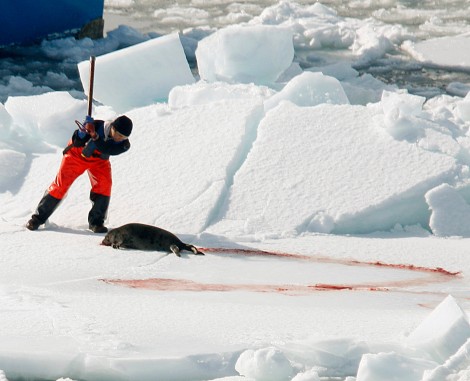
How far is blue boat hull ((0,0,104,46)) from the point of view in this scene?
1266 cm

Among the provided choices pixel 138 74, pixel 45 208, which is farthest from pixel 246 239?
pixel 138 74

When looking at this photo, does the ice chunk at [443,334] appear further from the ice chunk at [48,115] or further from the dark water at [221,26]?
the dark water at [221,26]

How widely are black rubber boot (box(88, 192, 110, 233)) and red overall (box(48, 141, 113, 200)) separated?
1.4 inches

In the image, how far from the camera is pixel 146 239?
19.7ft

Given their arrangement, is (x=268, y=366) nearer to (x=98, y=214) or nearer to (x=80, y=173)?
(x=98, y=214)

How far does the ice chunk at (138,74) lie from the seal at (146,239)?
2.62 metres

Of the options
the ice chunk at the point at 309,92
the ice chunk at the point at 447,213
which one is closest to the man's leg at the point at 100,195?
the ice chunk at the point at 309,92

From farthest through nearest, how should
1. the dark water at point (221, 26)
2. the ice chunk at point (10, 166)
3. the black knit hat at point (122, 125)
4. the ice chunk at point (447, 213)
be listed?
1. the dark water at point (221, 26)
2. the ice chunk at point (10, 166)
3. the ice chunk at point (447, 213)
4. the black knit hat at point (122, 125)

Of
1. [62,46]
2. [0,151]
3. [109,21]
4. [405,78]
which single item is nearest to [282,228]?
[0,151]

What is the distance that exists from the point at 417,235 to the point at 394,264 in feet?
2.04

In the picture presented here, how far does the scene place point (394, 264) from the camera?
5.99 metres

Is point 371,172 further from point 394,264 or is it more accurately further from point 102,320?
point 102,320

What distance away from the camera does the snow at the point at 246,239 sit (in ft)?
13.2

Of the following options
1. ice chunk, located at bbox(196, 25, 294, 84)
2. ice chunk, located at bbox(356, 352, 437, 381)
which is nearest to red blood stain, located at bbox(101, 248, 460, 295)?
ice chunk, located at bbox(356, 352, 437, 381)
